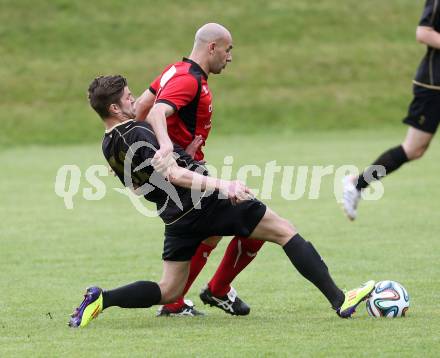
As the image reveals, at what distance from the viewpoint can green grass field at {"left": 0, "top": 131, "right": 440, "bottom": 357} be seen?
6.80m

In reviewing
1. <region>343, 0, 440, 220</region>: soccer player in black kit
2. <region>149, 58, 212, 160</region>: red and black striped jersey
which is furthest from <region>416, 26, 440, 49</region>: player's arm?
<region>149, 58, 212, 160</region>: red and black striped jersey

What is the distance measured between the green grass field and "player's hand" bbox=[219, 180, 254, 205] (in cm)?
98

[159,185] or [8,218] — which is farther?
[8,218]

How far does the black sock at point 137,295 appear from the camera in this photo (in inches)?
306

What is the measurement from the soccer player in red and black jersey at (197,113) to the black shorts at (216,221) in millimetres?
521

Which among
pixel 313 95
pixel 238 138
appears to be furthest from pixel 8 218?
pixel 313 95

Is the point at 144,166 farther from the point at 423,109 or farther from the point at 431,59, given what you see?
the point at 431,59

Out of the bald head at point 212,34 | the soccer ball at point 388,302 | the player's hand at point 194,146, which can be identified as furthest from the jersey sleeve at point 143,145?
the soccer ball at point 388,302

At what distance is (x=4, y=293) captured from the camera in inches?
363

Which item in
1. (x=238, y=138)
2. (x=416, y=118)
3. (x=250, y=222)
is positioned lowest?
(x=238, y=138)

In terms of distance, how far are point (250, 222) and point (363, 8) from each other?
109ft

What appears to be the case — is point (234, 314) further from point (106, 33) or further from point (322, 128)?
point (106, 33)

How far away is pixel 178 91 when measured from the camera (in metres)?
7.76

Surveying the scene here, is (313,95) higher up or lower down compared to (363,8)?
lower down
